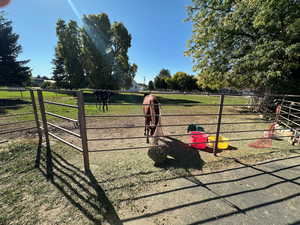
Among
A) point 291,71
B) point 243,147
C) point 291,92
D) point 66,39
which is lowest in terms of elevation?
point 243,147

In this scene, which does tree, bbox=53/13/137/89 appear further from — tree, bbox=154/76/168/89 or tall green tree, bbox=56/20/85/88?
tree, bbox=154/76/168/89

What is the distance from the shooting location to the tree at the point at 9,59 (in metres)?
17.3

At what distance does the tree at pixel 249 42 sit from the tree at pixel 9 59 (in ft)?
74.3

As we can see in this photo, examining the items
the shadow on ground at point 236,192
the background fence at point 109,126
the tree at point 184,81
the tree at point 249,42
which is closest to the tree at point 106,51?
the tree at point 249,42

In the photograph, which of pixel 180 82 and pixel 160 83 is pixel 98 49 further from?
pixel 160 83

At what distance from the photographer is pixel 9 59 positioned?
1784cm

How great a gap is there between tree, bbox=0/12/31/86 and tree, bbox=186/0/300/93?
22.7 meters

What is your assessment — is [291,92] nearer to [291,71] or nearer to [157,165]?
[291,71]

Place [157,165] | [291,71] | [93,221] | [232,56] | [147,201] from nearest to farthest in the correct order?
[93,221] → [147,201] → [157,165] → [291,71] → [232,56]

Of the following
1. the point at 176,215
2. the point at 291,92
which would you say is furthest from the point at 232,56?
the point at 176,215

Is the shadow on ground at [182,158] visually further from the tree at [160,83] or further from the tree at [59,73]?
the tree at [160,83]

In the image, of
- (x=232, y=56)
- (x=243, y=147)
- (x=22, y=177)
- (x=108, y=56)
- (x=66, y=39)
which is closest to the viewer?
(x=22, y=177)

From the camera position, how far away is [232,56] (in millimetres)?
8344

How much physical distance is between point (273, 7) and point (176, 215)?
8.23 meters
